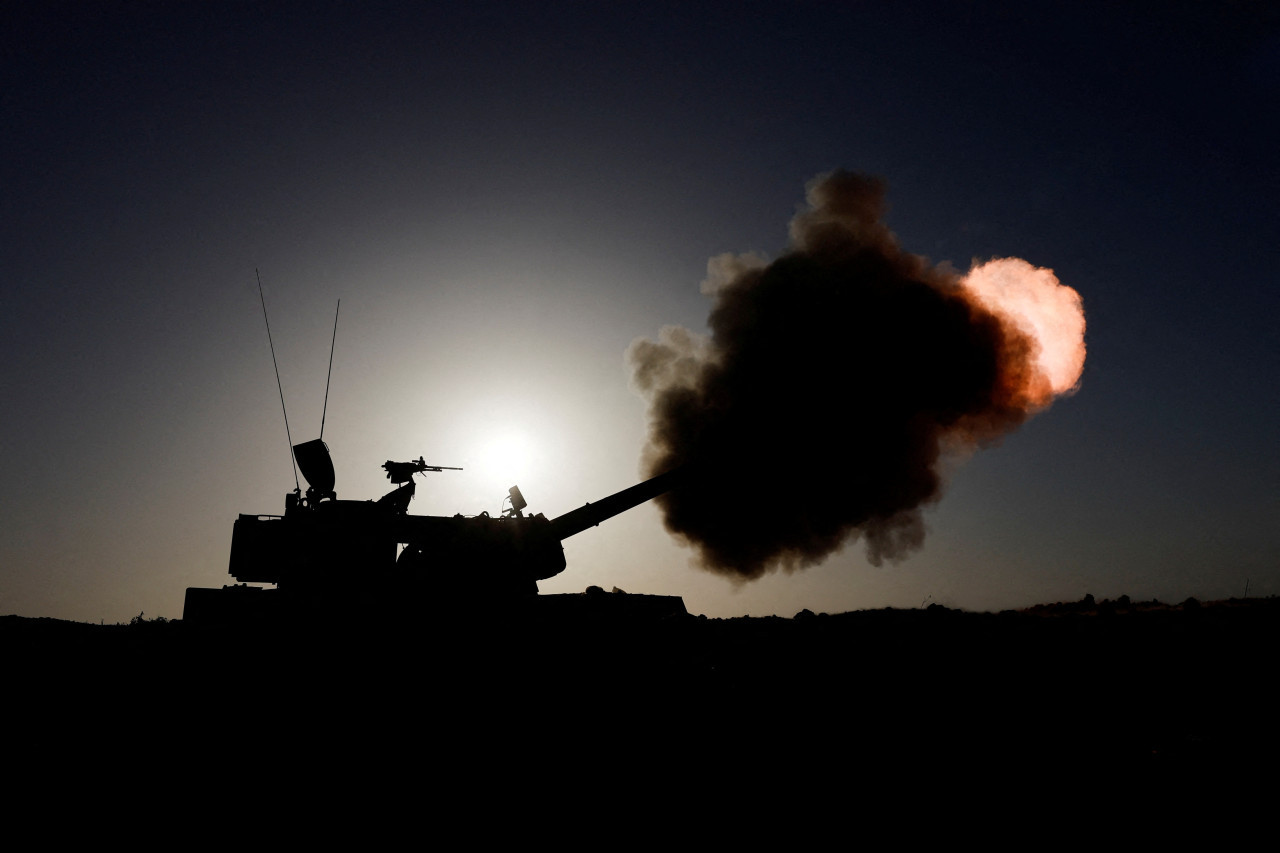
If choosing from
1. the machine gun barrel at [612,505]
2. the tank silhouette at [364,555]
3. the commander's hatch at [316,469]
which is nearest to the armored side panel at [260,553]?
the tank silhouette at [364,555]

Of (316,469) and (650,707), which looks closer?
(650,707)

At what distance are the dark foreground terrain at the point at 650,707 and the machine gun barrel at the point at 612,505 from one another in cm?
214

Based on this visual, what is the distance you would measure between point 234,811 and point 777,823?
17.4ft

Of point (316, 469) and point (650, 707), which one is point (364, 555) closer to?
point (316, 469)

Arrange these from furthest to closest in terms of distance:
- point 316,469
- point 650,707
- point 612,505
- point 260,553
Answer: point 612,505 < point 316,469 < point 260,553 < point 650,707

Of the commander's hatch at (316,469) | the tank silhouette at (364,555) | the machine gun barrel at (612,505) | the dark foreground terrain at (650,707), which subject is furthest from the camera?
the machine gun barrel at (612,505)

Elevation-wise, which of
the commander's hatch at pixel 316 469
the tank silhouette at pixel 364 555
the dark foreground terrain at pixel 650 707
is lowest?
the dark foreground terrain at pixel 650 707

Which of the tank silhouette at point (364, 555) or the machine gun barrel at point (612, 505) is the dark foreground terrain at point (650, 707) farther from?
the machine gun barrel at point (612, 505)

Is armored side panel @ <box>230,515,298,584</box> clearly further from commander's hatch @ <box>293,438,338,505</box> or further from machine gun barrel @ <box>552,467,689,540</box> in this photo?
machine gun barrel @ <box>552,467,689,540</box>

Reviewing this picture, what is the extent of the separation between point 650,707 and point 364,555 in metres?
5.73

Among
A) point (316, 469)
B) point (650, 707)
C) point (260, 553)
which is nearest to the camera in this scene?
point (650, 707)

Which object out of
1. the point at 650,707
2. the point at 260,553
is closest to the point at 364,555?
the point at 260,553

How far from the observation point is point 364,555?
1176 centimetres

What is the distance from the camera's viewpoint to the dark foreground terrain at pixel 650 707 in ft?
24.1
